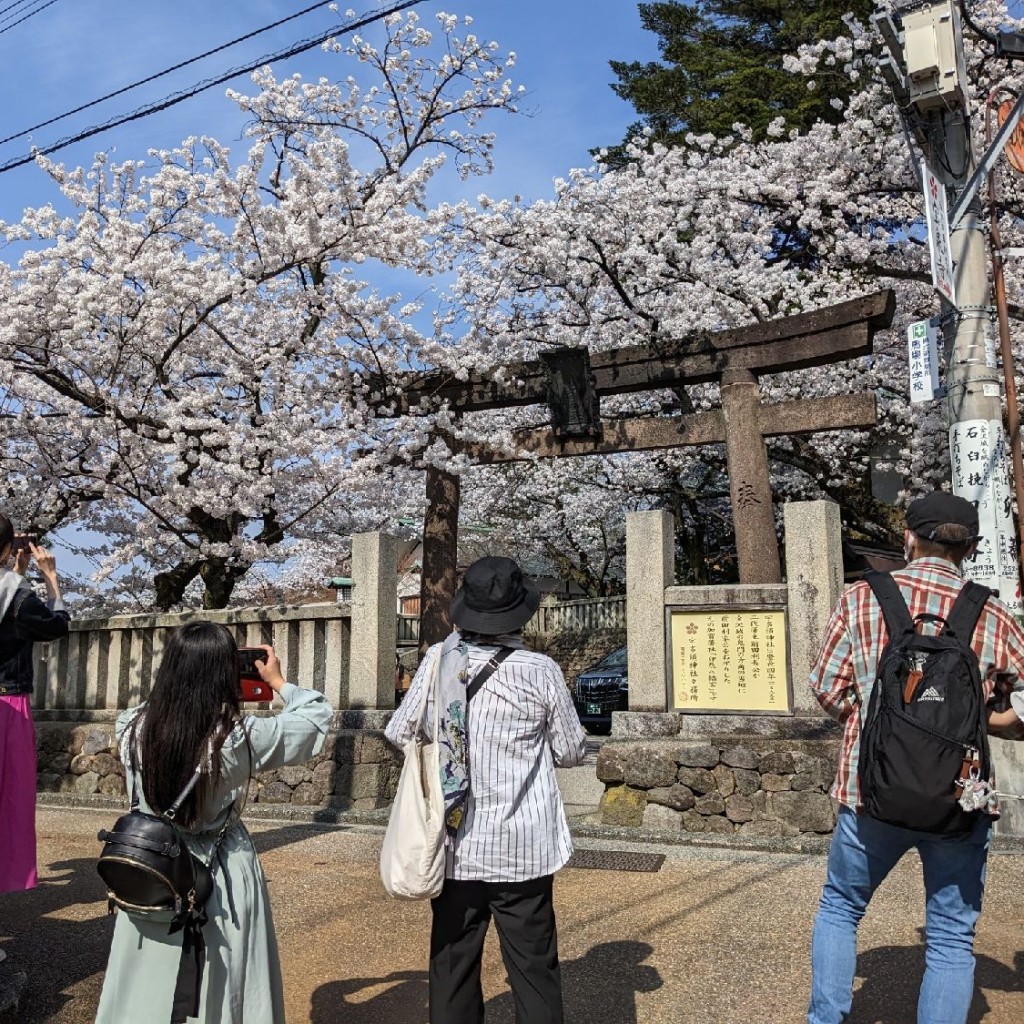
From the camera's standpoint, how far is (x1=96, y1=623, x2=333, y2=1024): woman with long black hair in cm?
251

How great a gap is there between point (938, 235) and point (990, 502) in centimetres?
199

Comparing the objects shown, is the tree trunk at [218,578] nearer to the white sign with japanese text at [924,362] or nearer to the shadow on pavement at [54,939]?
the shadow on pavement at [54,939]

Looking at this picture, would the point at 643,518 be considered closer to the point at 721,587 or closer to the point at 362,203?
the point at 721,587

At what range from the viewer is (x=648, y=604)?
307 inches

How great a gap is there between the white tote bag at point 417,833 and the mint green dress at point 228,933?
31 centimetres

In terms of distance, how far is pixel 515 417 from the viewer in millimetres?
15773

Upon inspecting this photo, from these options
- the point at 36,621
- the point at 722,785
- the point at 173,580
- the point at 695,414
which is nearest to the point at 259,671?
the point at 36,621

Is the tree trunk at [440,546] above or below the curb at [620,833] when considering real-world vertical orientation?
above

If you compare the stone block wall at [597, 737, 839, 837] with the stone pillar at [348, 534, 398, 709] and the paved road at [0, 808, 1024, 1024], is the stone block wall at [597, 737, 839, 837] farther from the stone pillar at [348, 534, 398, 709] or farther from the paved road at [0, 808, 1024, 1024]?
the stone pillar at [348, 534, 398, 709]

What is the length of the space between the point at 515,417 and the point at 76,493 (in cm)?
777

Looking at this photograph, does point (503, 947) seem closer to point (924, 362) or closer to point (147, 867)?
point (147, 867)

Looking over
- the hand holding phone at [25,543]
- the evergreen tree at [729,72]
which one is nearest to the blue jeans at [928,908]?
the hand holding phone at [25,543]

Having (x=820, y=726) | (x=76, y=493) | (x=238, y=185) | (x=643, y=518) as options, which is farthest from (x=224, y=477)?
(x=820, y=726)

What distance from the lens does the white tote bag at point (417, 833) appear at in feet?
9.12
